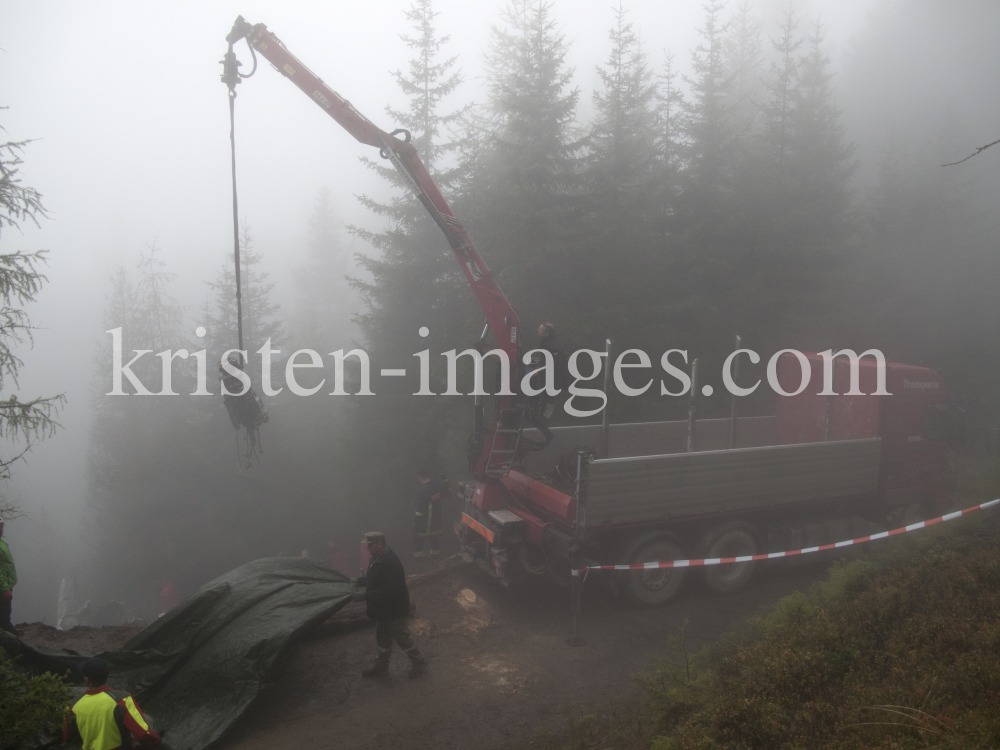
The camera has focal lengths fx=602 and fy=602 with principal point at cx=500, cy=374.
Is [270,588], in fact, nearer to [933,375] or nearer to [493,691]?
[493,691]

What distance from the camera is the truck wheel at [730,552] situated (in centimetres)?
767

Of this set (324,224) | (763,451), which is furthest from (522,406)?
(324,224)

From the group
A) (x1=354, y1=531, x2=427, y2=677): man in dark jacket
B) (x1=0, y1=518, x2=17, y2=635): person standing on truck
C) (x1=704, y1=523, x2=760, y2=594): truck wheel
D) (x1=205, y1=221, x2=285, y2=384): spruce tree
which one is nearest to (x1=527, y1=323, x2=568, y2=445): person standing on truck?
(x1=704, y1=523, x2=760, y2=594): truck wheel

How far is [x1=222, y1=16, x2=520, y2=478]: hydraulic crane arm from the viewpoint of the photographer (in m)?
8.15

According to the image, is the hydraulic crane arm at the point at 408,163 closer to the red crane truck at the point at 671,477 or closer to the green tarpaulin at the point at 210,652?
the red crane truck at the point at 671,477

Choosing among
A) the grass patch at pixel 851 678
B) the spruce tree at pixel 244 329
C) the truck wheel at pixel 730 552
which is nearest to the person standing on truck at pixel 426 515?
the truck wheel at pixel 730 552

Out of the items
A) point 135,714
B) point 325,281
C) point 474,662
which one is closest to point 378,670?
point 474,662

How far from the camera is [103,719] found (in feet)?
12.6

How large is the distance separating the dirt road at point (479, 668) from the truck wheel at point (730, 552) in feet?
0.57

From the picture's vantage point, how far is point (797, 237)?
53.6 feet

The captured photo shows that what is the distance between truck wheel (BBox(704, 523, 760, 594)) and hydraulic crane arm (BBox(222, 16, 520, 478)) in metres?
2.97

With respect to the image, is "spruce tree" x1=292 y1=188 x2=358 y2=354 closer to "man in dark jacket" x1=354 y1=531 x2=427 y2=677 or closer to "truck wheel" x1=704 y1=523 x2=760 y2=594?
"truck wheel" x1=704 y1=523 x2=760 y2=594

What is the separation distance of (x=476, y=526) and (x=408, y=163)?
16.5 ft

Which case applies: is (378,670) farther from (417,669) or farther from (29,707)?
(29,707)
